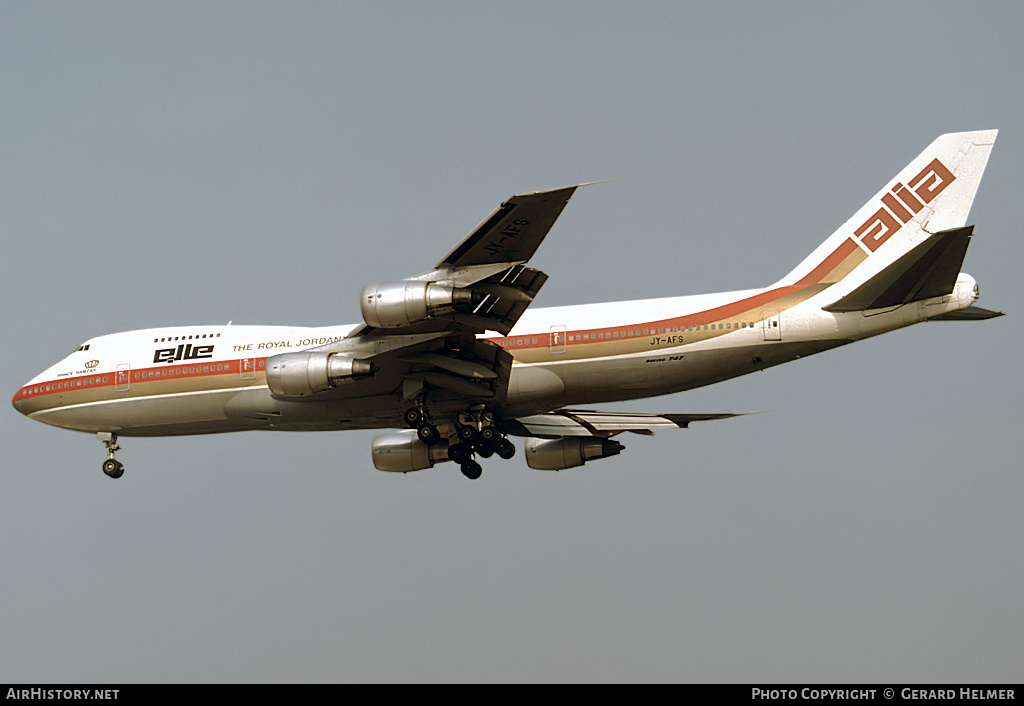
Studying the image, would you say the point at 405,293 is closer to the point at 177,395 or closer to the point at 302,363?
the point at 302,363

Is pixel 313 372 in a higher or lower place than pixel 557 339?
lower

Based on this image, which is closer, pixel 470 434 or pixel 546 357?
pixel 546 357

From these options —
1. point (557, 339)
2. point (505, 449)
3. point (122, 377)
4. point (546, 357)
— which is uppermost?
point (122, 377)

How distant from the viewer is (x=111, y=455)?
34.7 meters

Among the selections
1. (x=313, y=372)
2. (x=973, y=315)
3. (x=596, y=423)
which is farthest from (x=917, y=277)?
(x=313, y=372)

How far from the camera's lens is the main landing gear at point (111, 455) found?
34.5m

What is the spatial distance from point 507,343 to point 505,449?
2.86m

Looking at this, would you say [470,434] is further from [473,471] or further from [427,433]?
[473,471]

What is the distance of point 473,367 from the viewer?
3031 cm

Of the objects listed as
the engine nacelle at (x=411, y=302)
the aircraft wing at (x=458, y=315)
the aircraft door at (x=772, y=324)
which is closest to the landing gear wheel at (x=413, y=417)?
the aircraft wing at (x=458, y=315)

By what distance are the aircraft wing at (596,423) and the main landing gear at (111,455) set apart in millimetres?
10286

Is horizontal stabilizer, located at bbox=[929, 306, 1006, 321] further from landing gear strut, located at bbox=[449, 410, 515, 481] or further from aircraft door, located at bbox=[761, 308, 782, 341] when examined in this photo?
landing gear strut, located at bbox=[449, 410, 515, 481]
